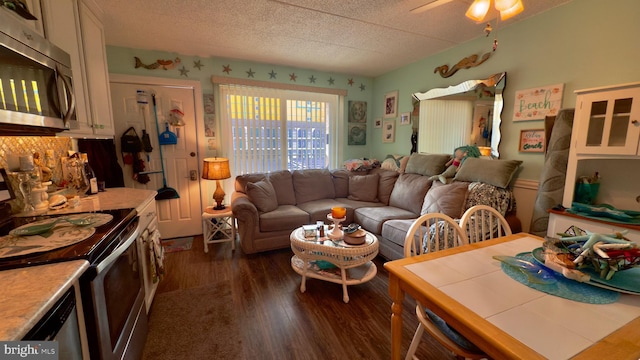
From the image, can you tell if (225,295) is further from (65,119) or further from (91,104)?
(91,104)

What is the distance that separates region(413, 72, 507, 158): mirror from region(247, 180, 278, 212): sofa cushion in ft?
6.94

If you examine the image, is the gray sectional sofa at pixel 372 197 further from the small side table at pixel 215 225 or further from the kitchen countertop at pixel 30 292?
the kitchen countertop at pixel 30 292

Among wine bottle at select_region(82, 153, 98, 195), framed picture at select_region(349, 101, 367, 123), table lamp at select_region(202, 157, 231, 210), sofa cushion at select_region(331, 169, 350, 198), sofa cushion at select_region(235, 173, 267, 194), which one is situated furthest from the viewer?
framed picture at select_region(349, 101, 367, 123)

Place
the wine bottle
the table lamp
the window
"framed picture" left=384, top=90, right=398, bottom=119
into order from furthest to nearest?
"framed picture" left=384, top=90, right=398, bottom=119
the window
the table lamp
the wine bottle

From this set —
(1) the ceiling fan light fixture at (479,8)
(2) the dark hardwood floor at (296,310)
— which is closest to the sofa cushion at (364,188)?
(2) the dark hardwood floor at (296,310)

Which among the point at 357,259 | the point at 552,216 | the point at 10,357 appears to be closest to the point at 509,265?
the point at 357,259

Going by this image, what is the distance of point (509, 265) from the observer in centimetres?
112

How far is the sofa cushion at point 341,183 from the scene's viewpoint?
3.81m

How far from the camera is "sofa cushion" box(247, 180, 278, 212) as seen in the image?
3.03 metres

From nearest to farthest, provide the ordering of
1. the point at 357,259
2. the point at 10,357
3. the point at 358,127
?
the point at 10,357, the point at 357,259, the point at 358,127

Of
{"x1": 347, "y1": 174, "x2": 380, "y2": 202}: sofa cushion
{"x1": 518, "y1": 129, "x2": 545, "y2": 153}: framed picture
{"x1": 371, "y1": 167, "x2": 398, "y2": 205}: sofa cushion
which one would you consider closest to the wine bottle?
{"x1": 347, "y1": 174, "x2": 380, "y2": 202}: sofa cushion

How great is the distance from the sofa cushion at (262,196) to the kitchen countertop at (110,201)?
3.61 feet

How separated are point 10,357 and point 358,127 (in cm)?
428

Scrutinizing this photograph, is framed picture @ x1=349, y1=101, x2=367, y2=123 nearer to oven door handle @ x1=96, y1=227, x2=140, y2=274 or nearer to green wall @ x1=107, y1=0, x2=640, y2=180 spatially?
green wall @ x1=107, y1=0, x2=640, y2=180
